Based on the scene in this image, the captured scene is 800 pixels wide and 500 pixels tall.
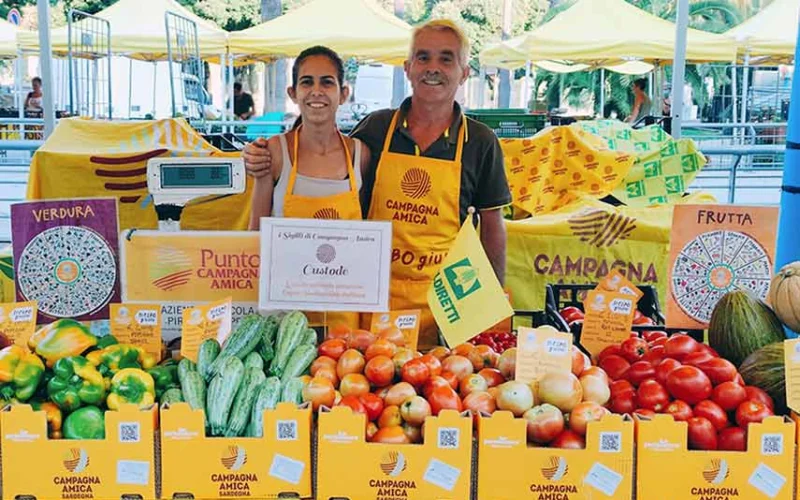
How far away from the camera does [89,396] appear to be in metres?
1.98

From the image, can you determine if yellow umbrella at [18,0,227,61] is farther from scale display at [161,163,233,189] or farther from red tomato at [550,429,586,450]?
red tomato at [550,429,586,450]

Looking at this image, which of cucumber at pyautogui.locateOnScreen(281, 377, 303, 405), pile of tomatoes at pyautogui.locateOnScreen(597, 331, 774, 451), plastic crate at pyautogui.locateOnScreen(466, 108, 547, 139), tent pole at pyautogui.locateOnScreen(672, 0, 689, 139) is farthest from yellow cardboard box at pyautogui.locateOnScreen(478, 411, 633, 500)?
plastic crate at pyautogui.locateOnScreen(466, 108, 547, 139)

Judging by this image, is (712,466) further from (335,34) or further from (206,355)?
(335,34)

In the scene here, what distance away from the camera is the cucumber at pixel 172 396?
197 cm

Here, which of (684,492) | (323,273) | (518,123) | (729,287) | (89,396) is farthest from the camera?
(518,123)

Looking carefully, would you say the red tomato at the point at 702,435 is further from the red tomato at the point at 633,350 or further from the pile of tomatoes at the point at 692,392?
the red tomato at the point at 633,350

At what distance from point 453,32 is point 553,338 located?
1440mm

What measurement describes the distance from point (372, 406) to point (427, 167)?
1.26 m

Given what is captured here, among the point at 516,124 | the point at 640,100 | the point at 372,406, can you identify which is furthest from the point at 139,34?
the point at 372,406

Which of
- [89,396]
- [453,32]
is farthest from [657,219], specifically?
[89,396]

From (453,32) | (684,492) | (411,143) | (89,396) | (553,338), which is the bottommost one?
(684,492)

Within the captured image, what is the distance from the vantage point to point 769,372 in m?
2.14

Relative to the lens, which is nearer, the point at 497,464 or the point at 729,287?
the point at 497,464

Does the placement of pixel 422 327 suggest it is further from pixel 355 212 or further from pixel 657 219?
pixel 657 219
